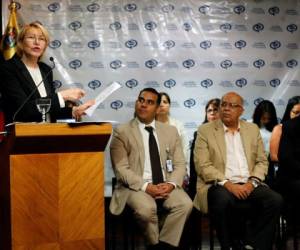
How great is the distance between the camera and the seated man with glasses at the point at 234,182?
148 inches

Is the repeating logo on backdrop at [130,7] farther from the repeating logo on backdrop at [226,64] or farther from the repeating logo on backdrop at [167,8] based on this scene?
the repeating logo on backdrop at [226,64]

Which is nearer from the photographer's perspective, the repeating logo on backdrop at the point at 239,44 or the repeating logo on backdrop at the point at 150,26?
the repeating logo on backdrop at the point at 150,26

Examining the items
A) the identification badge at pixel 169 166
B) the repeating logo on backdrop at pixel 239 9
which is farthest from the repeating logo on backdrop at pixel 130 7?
the identification badge at pixel 169 166

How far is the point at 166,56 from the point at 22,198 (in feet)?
10.8

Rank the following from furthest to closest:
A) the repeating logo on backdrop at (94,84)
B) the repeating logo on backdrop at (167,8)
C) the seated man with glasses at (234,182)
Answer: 1. the repeating logo on backdrop at (167,8)
2. the repeating logo on backdrop at (94,84)
3. the seated man with glasses at (234,182)

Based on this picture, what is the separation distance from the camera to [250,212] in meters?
3.84

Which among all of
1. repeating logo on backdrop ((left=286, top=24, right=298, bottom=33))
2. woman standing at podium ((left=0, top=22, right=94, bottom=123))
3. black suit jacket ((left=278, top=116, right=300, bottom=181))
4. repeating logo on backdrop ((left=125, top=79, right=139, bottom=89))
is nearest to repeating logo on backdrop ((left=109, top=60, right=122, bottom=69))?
repeating logo on backdrop ((left=125, top=79, right=139, bottom=89))

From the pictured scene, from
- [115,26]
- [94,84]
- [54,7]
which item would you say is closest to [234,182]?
[94,84]

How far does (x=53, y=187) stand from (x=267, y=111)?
130 inches

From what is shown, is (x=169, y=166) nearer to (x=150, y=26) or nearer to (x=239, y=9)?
A: (x=150, y=26)

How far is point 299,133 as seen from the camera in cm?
411

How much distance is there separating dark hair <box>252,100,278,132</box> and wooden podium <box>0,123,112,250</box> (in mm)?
3054

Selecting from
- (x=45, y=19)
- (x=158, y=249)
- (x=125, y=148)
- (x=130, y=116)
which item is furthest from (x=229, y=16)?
(x=158, y=249)

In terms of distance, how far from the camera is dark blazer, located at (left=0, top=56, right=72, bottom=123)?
2.87 m
